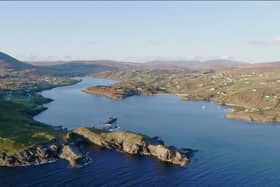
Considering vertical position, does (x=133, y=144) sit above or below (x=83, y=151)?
above

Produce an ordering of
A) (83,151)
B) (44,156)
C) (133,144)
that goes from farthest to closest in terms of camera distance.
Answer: (133,144), (83,151), (44,156)

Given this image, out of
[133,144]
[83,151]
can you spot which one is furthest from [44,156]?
[133,144]

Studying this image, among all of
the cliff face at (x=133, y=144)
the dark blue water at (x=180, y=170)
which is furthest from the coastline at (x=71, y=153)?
the dark blue water at (x=180, y=170)

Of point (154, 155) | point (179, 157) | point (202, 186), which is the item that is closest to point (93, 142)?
point (154, 155)

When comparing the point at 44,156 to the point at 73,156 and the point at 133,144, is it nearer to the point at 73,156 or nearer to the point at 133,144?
the point at 73,156

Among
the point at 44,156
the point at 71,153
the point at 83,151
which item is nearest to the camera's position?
the point at 44,156

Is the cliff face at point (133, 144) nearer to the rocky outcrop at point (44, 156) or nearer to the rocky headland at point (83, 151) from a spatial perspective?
the rocky headland at point (83, 151)

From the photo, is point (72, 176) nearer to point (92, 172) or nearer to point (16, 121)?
point (92, 172)

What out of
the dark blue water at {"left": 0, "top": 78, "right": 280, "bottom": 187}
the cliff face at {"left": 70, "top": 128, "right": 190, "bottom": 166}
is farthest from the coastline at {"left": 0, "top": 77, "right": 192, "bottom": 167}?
the dark blue water at {"left": 0, "top": 78, "right": 280, "bottom": 187}
